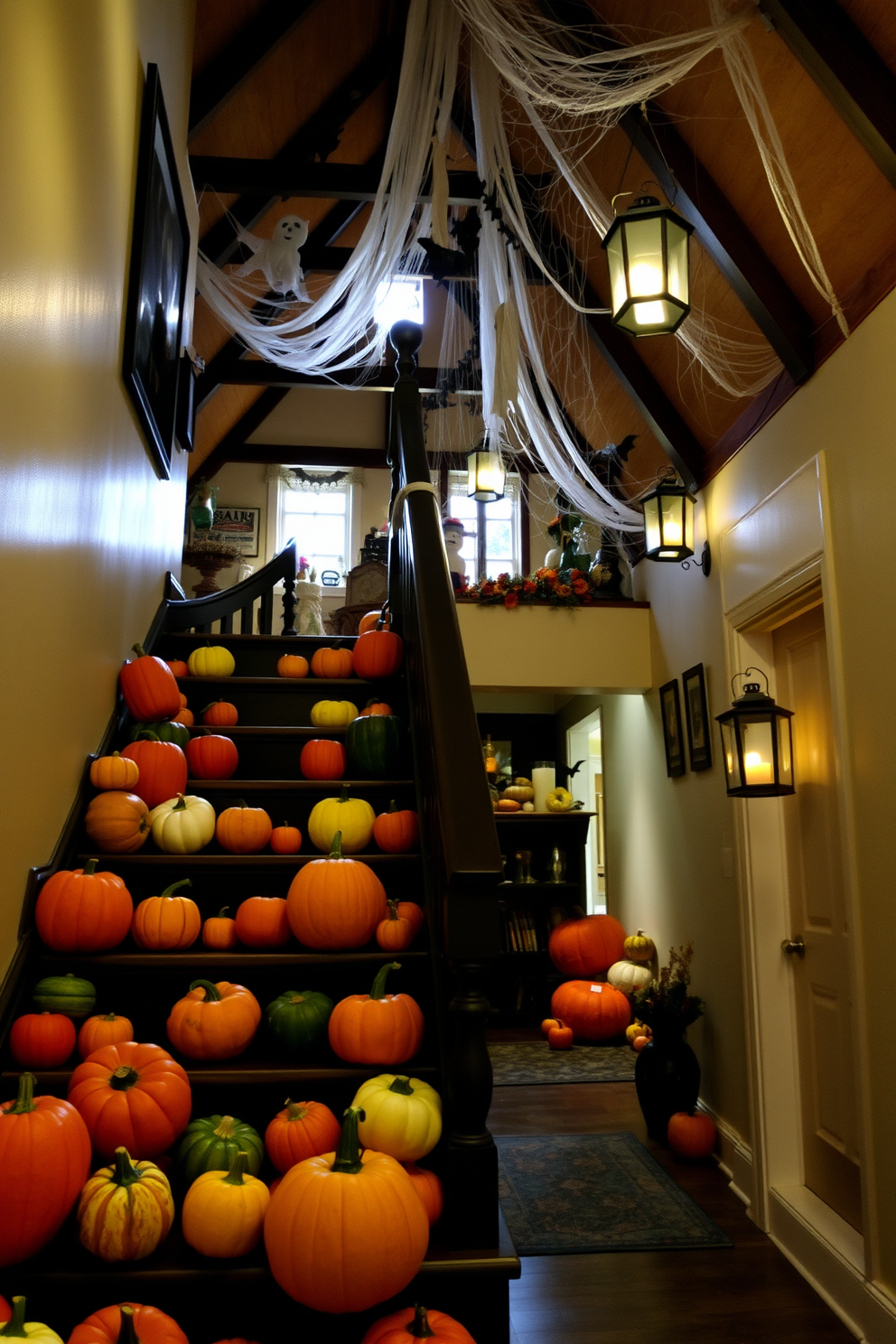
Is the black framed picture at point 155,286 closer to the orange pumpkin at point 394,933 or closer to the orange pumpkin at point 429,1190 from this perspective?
the orange pumpkin at point 394,933

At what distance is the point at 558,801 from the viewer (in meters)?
6.94

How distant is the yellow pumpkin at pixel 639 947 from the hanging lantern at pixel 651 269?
143 inches

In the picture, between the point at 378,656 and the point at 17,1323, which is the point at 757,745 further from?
the point at 17,1323

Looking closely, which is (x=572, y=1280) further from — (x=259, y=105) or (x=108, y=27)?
(x=259, y=105)

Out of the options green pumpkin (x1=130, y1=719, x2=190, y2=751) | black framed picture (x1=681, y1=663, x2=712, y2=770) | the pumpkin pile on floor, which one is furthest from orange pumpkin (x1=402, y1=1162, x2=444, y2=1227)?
black framed picture (x1=681, y1=663, x2=712, y2=770)

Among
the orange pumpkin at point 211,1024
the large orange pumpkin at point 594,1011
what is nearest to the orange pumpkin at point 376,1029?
the orange pumpkin at point 211,1024

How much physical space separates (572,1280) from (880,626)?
2.13 metres

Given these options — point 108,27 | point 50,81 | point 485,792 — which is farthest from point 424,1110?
point 108,27

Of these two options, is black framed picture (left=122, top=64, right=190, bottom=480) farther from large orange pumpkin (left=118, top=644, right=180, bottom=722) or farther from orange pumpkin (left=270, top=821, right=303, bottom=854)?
orange pumpkin (left=270, top=821, right=303, bottom=854)

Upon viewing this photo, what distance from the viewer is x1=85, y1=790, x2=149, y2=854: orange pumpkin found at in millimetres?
2334

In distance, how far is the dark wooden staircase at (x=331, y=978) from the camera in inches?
57.9

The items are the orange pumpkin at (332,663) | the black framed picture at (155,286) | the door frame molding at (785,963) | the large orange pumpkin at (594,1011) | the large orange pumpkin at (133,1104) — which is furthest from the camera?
the large orange pumpkin at (594,1011)

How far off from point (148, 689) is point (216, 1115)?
1.39 m

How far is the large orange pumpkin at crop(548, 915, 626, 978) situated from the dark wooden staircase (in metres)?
3.45
